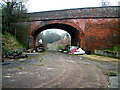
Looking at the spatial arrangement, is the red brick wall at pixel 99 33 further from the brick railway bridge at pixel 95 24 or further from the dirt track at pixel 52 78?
the dirt track at pixel 52 78

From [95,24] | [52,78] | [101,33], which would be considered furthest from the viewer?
[95,24]

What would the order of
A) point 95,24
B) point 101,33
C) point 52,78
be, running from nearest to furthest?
point 52,78, point 101,33, point 95,24

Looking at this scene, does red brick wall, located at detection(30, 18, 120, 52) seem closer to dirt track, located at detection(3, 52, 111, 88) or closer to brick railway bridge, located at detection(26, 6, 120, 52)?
brick railway bridge, located at detection(26, 6, 120, 52)

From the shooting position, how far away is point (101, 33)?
1399 cm

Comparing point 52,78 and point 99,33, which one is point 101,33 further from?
point 52,78

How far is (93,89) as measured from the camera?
96.2 inches

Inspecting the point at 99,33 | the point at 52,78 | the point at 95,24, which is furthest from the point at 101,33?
the point at 52,78

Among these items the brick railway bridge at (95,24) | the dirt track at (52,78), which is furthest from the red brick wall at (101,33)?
the dirt track at (52,78)

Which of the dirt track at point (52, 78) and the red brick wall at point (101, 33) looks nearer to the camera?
the dirt track at point (52, 78)

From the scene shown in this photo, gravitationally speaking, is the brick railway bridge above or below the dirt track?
above

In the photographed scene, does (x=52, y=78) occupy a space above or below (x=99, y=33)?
below

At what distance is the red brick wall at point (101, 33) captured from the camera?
45.5 ft

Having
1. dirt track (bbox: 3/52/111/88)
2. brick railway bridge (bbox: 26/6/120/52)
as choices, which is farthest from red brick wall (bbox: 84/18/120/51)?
dirt track (bbox: 3/52/111/88)

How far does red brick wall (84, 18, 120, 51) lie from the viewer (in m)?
13.9
